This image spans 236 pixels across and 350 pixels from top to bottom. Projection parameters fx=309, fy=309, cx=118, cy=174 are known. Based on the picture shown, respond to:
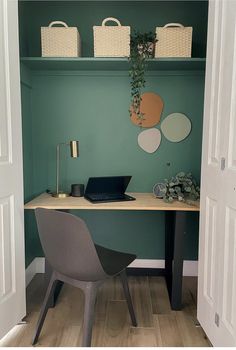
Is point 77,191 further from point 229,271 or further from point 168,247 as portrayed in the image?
point 229,271

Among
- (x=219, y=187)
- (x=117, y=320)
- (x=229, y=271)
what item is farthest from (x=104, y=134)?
(x=229, y=271)

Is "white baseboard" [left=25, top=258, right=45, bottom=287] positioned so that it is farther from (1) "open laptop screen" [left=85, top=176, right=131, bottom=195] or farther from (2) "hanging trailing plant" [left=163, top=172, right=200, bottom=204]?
(2) "hanging trailing plant" [left=163, top=172, right=200, bottom=204]

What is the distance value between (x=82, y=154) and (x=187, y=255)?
135cm

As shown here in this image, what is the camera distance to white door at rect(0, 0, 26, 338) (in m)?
1.80

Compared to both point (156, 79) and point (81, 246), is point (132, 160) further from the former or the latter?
point (81, 246)

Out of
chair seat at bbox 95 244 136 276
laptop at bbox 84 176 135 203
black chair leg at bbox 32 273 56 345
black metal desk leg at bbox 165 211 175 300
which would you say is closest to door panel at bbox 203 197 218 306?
chair seat at bbox 95 244 136 276

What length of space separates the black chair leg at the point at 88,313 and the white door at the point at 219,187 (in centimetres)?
69

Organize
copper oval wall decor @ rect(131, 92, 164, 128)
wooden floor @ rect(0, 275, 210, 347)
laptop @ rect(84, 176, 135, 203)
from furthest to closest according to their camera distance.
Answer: copper oval wall decor @ rect(131, 92, 164, 128), laptop @ rect(84, 176, 135, 203), wooden floor @ rect(0, 275, 210, 347)

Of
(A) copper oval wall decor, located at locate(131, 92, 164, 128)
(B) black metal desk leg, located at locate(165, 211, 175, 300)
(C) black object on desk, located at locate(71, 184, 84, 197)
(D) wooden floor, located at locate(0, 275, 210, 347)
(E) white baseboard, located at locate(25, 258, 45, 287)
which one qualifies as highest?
(A) copper oval wall decor, located at locate(131, 92, 164, 128)

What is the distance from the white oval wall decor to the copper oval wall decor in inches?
2.5

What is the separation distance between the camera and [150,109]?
107 inches

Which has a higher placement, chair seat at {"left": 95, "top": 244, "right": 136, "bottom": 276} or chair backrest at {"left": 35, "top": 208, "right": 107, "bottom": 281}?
chair backrest at {"left": 35, "top": 208, "right": 107, "bottom": 281}

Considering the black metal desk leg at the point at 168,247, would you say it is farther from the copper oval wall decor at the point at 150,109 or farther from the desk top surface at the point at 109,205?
the copper oval wall decor at the point at 150,109

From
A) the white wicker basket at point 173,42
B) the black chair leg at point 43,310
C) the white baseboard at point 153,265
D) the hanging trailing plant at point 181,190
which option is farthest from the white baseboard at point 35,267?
the white wicker basket at point 173,42
